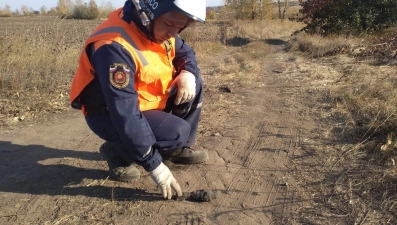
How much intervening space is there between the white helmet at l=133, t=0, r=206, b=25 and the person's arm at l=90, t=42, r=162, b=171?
0.24 m

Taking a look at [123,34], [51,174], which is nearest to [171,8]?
[123,34]

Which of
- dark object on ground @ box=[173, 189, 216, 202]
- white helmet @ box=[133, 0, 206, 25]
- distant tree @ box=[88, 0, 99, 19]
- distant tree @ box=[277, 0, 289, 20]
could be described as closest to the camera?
white helmet @ box=[133, 0, 206, 25]

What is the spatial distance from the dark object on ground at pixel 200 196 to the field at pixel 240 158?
0.15 feet

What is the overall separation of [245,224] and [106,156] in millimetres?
1081

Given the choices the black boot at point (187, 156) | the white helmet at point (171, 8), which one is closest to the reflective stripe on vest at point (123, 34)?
the white helmet at point (171, 8)

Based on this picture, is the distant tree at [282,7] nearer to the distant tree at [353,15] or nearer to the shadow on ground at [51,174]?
the distant tree at [353,15]

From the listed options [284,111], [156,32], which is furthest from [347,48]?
[156,32]

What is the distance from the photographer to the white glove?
1.95m

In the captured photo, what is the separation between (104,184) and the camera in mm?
2346

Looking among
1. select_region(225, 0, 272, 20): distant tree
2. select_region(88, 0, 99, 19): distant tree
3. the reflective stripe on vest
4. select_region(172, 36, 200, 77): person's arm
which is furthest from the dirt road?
select_region(88, 0, 99, 19): distant tree

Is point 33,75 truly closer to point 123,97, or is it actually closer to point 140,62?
point 140,62

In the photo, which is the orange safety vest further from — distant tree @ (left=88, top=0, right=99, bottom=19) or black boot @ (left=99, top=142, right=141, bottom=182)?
distant tree @ (left=88, top=0, right=99, bottom=19)

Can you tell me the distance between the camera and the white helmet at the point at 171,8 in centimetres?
176

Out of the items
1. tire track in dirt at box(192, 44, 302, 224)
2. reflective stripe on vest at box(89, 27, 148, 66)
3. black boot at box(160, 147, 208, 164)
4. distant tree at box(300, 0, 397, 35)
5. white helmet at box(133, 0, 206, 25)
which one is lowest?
tire track in dirt at box(192, 44, 302, 224)
